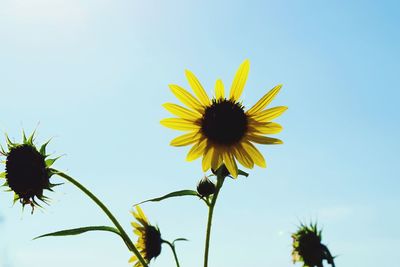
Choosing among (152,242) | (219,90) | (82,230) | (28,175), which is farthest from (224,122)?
(152,242)

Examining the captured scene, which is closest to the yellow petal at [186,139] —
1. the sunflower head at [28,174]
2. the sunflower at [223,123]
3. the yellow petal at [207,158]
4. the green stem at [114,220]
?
the sunflower at [223,123]

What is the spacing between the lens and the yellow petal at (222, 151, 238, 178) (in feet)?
9.13

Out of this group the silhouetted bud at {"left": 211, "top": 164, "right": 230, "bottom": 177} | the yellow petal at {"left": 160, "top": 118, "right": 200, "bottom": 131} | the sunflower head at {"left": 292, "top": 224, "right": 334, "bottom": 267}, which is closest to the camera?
the sunflower head at {"left": 292, "top": 224, "right": 334, "bottom": 267}

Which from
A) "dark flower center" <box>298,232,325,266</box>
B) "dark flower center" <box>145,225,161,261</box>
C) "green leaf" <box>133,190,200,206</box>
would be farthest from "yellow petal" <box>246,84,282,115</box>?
"dark flower center" <box>145,225,161,261</box>

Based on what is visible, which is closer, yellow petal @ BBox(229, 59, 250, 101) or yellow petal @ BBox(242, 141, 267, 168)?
yellow petal @ BBox(242, 141, 267, 168)

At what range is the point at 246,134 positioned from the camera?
319 cm

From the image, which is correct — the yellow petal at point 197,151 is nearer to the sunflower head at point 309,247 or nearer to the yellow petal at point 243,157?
the yellow petal at point 243,157

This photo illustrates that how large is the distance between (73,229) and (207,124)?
112cm

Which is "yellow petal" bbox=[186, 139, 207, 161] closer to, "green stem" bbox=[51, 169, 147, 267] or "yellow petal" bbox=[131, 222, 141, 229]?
"green stem" bbox=[51, 169, 147, 267]

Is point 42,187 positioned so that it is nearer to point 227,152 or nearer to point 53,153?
point 53,153

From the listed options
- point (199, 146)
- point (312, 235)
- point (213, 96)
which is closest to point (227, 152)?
point (199, 146)

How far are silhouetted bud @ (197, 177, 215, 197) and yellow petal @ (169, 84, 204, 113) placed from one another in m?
0.48

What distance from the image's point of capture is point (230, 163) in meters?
2.92

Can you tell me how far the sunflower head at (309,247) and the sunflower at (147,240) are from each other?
68.7 inches
